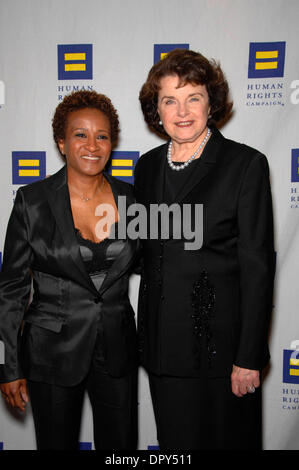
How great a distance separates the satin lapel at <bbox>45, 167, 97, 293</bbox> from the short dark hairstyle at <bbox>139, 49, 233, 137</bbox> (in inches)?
18.3

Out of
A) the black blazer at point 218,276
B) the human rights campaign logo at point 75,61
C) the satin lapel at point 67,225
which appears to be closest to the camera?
the black blazer at point 218,276

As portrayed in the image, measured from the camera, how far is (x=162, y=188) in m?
1.38

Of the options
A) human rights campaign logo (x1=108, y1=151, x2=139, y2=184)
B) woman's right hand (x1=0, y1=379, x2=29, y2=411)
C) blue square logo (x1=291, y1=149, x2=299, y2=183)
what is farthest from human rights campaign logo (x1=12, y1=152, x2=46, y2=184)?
blue square logo (x1=291, y1=149, x2=299, y2=183)

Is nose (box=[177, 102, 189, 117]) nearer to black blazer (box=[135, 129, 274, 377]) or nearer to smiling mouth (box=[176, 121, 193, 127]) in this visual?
smiling mouth (box=[176, 121, 193, 127])

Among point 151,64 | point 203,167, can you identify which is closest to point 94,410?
point 203,167

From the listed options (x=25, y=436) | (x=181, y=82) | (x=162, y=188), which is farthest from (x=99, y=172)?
(x=25, y=436)

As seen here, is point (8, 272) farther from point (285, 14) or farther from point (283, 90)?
point (285, 14)

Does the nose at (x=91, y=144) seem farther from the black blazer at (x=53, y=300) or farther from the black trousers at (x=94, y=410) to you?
the black trousers at (x=94, y=410)

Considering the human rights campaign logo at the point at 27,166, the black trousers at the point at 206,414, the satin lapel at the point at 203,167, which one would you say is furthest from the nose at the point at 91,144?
the black trousers at the point at 206,414

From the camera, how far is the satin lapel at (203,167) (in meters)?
1.29

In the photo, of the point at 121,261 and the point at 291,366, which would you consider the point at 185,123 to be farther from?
the point at 291,366

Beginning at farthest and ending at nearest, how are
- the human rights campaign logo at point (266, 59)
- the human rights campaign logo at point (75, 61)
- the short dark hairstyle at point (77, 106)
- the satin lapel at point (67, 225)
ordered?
the human rights campaign logo at point (75, 61), the human rights campaign logo at point (266, 59), the short dark hairstyle at point (77, 106), the satin lapel at point (67, 225)

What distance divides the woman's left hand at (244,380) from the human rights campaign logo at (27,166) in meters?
1.40

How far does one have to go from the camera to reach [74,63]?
1.96 meters
